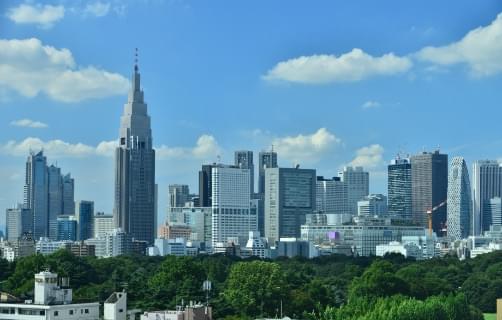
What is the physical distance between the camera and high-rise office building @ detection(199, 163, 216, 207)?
93812 mm

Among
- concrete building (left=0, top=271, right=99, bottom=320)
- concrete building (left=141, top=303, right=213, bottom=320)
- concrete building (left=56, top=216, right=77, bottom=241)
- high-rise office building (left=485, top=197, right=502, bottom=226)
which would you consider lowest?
concrete building (left=141, top=303, right=213, bottom=320)

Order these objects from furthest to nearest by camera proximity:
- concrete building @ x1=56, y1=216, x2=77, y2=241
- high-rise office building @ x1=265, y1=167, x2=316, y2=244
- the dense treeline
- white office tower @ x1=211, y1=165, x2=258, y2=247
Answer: concrete building @ x1=56, y1=216, x2=77, y2=241, high-rise office building @ x1=265, y1=167, x2=316, y2=244, white office tower @ x1=211, y1=165, x2=258, y2=247, the dense treeline

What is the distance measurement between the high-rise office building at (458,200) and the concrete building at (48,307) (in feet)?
268

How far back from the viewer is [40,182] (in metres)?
96.6

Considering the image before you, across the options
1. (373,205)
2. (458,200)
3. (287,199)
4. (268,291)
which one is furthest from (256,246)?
(268,291)

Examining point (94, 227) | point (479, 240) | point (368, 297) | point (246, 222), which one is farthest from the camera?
point (94, 227)

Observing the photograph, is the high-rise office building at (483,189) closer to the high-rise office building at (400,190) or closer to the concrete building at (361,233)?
the high-rise office building at (400,190)

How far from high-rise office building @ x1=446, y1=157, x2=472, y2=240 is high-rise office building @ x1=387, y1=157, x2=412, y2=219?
395 centimetres

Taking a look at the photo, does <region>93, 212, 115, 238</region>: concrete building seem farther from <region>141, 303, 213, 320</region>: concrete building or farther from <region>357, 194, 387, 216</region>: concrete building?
<region>141, 303, 213, 320</region>: concrete building


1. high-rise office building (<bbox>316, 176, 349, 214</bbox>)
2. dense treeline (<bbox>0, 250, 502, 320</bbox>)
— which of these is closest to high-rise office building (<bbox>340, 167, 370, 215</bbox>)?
high-rise office building (<bbox>316, 176, 349, 214</bbox>)

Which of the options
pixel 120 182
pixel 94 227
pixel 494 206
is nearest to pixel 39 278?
pixel 120 182

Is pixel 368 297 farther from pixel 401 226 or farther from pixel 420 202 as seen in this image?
pixel 420 202

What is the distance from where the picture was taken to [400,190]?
100875 mm

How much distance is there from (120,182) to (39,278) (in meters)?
65.6
